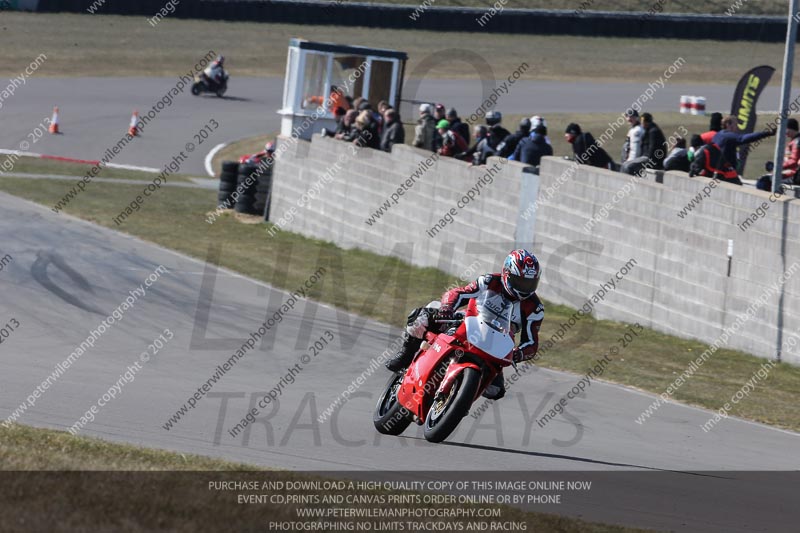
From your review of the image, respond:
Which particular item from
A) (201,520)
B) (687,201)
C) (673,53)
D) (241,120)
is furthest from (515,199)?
(673,53)

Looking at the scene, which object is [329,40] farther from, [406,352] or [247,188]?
[406,352]

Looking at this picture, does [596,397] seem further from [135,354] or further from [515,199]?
[515,199]

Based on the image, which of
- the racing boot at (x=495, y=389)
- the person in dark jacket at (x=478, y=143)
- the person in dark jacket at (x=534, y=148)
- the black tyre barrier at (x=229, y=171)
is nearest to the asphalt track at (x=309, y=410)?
Answer: the racing boot at (x=495, y=389)

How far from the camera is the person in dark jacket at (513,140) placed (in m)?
19.0

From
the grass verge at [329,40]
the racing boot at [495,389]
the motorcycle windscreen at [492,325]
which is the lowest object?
the racing boot at [495,389]

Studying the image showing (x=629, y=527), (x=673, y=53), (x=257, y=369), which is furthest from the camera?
(x=673, y=53)

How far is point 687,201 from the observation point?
15539mm

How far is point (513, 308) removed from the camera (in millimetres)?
9398

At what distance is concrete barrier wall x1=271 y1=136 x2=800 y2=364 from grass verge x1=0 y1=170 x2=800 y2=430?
0.34 meters

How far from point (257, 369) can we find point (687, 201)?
21.4 ft

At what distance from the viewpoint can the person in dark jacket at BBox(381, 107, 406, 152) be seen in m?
21.9

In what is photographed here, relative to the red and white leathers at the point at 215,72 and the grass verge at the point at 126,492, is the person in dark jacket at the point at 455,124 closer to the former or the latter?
A: the grass verge at the point at 126,492

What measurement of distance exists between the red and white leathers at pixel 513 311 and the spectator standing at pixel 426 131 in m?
11.9

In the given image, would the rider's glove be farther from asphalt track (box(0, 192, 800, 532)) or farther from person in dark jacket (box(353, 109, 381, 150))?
person in dark jacket (box(353, 109, 381, 150))
